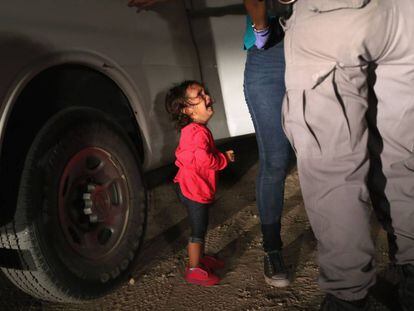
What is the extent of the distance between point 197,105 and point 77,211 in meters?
0.76

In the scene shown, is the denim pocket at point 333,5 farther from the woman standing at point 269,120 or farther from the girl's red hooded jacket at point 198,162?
the girl's red hooded jacket at point 198,162

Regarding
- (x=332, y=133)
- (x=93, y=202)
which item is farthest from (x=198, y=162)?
(x=332, y=133)

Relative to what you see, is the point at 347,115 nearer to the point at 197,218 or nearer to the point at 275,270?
the point at 275,270

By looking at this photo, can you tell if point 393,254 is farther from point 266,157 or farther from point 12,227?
point 12,227

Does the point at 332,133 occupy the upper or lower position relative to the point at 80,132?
upper

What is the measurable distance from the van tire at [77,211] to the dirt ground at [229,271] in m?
0.16

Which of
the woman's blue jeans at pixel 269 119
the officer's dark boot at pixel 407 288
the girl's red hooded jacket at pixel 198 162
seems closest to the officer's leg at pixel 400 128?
the officer's dark boot at pixel 407 288

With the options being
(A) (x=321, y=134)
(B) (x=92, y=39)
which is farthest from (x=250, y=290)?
(B) (x=92, y=39)

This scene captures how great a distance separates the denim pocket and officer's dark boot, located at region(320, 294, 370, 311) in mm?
992

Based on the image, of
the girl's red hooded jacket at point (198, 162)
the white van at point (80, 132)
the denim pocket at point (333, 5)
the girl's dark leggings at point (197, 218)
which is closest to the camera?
the denim pocket at point (333, 5)

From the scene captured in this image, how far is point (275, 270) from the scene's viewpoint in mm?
2029

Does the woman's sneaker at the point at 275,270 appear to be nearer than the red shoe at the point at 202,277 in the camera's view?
Yes

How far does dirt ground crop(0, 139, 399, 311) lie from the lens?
195 cm

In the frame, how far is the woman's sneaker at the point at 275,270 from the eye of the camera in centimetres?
201
